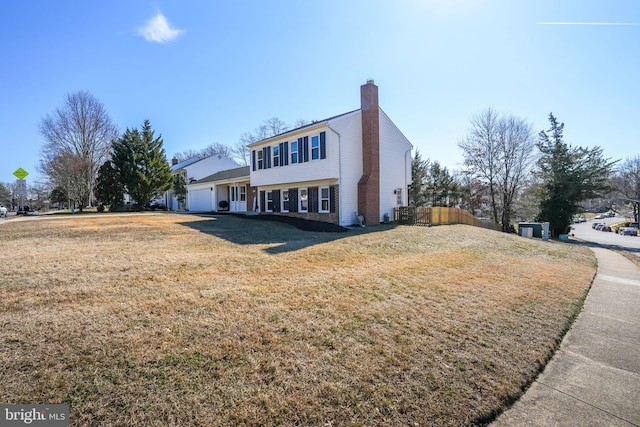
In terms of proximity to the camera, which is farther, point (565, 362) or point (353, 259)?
point (353, 259)

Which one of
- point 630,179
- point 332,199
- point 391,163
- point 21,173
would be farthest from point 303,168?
point 630,179

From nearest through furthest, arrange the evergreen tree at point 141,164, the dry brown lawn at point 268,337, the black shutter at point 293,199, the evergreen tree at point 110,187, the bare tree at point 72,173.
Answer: the dry brown lawn at point 268,337, the black shutter at point 293,199, the evergreen tree at point 141,164, the evergreen tree at point 110,187, the bare tree at point 72,173

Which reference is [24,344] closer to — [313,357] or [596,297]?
[313,357]

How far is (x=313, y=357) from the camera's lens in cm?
323

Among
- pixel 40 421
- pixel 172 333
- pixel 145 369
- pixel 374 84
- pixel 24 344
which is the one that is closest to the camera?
pixel 40 421

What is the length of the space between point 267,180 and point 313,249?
12239mm

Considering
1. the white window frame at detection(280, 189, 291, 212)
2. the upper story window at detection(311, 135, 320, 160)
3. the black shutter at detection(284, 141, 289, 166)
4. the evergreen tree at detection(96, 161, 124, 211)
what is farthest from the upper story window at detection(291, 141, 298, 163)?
the evergreen tree at detection(96, 161, 124, 211)

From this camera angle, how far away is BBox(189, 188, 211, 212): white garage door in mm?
28688

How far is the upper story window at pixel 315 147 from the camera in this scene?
17.0 meters

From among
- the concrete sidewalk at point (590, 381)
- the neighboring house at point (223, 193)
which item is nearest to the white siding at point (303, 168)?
the neighboring house at point (223, 193)

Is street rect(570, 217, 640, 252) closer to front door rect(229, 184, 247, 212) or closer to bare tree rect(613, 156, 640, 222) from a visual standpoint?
bare tree rect(613, 156, 640, 222)

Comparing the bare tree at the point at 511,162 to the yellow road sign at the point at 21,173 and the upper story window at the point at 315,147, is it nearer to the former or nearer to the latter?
the upper story window at the point at 315,147

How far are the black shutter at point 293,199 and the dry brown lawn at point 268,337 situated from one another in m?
11.9

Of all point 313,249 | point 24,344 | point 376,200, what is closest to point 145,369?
point 24,344
